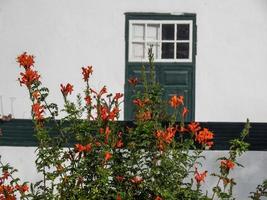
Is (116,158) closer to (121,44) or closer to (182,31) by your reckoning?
(121,44)

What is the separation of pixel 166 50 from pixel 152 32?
1.22ft

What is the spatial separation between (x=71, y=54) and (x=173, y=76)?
1670 millimetres

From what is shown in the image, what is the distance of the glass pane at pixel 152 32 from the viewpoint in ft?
→ 32.2

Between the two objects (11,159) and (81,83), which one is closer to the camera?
(11,159)

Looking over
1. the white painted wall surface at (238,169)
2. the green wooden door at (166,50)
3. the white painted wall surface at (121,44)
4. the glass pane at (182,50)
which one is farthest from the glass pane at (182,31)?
the white painted wall surface at (238,169)

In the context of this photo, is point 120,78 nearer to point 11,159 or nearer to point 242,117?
point 242,117

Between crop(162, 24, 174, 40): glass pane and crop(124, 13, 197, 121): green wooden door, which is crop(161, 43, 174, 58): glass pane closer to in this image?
crop(124, 13, 197, 121): green wooden door

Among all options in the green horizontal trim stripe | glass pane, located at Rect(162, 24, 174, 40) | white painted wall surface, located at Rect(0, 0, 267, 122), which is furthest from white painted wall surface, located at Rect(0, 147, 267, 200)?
glass pane, located at Rect(162, 24, 174, 40)

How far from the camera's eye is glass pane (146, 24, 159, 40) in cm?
983

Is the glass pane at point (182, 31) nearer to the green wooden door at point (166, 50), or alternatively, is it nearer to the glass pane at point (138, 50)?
the green wooden door at point (166, 50)

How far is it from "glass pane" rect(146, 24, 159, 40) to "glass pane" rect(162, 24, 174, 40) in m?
0.11

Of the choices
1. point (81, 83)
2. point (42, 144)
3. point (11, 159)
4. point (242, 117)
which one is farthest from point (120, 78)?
point (42, 144)

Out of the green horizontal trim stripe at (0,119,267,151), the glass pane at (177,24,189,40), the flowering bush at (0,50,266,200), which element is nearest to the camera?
the flowering bush at (0,50,266,200)

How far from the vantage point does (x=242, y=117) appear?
382 inches
